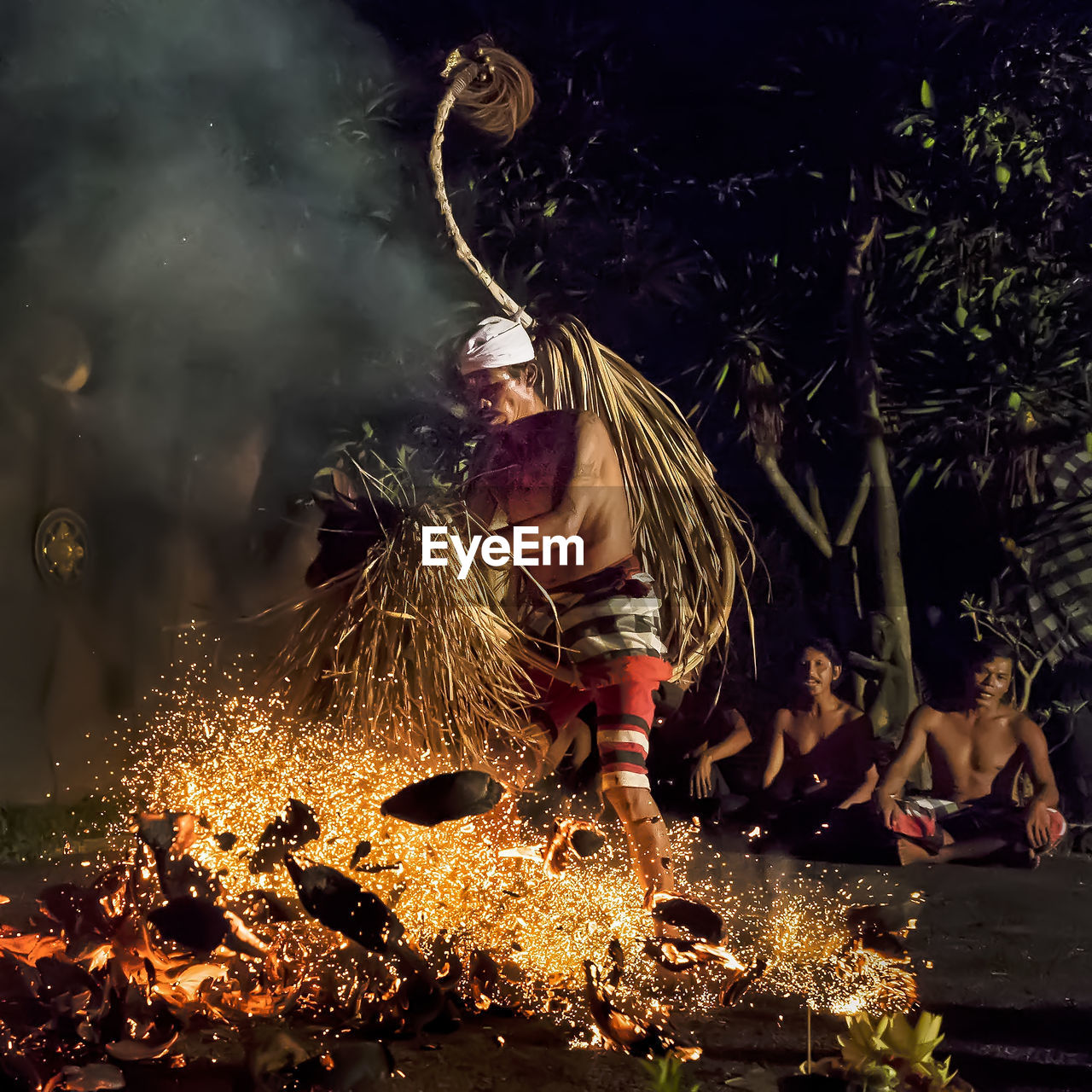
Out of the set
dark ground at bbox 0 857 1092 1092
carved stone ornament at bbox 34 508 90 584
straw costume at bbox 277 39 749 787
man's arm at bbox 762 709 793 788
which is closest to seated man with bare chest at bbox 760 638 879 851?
man's arm at bbox 762 709 793 788

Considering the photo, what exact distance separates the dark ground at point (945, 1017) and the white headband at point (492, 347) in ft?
5.02

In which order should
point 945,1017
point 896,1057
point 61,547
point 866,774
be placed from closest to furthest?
point 896,1057 → point 945,1017 → point 866,774 → point 61,547

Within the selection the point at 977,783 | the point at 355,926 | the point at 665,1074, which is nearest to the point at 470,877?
the point at 355,926

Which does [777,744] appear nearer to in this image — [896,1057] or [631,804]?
[631,804]

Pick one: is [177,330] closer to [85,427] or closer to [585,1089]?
[85,427]

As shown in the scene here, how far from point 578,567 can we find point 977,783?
1.26 meters

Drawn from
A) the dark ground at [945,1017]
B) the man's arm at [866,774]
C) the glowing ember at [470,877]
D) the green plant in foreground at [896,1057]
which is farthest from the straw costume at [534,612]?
the green plant in foreground at [896,1057]

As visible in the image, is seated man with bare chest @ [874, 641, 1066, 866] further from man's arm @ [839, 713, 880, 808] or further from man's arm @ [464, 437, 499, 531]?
man's arm @ [464, 437, 499, 531]

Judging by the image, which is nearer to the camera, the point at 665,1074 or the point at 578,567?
the point at 665,1074

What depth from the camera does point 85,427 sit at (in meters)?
3.04

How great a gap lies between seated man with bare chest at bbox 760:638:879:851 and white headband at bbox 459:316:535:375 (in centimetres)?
117

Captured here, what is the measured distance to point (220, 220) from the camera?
300 centimetres

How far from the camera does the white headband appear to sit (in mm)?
2967

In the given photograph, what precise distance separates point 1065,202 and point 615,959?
8.06 feet
